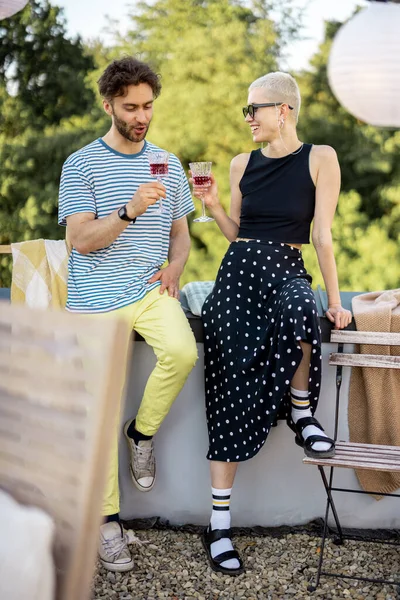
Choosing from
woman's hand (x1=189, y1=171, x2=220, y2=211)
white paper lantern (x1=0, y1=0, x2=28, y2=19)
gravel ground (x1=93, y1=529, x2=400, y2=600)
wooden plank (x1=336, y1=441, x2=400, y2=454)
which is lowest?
gravel ground (x1=93, y1=529, x2=400, y2=600)

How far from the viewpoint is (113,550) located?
2.77m

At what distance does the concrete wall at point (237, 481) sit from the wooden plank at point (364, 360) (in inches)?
9.4

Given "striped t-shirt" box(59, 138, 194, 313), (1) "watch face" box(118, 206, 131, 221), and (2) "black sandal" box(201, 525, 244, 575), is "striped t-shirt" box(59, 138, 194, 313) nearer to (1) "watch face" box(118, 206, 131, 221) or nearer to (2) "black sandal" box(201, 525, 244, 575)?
(1) "watch face" box(118, 206, 131, 221)

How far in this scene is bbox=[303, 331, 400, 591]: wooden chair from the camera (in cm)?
251

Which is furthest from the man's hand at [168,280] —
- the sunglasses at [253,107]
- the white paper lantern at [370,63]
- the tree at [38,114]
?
the tree at [38,114]

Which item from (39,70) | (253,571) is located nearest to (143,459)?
(253,571)

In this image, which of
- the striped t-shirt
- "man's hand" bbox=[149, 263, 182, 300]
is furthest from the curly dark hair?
"man's hand" bbox=[149, 263, 182, 300]

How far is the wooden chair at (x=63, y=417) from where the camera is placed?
1084mm

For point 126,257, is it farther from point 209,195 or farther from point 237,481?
point 237,481

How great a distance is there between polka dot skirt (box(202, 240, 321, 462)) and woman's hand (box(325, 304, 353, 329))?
145mm

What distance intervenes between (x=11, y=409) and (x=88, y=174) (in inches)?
67.2

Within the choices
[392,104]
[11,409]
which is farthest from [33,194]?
[11,409]

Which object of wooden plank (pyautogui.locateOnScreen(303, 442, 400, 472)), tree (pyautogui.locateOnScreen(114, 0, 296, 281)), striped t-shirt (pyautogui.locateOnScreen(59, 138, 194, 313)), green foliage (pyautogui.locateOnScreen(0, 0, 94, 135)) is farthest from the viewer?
green foliage (pyautogui.locateOnScreen(0, 0, 94, 135))

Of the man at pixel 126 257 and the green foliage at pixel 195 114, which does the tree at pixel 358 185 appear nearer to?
the green foliage at pixel 195 114
